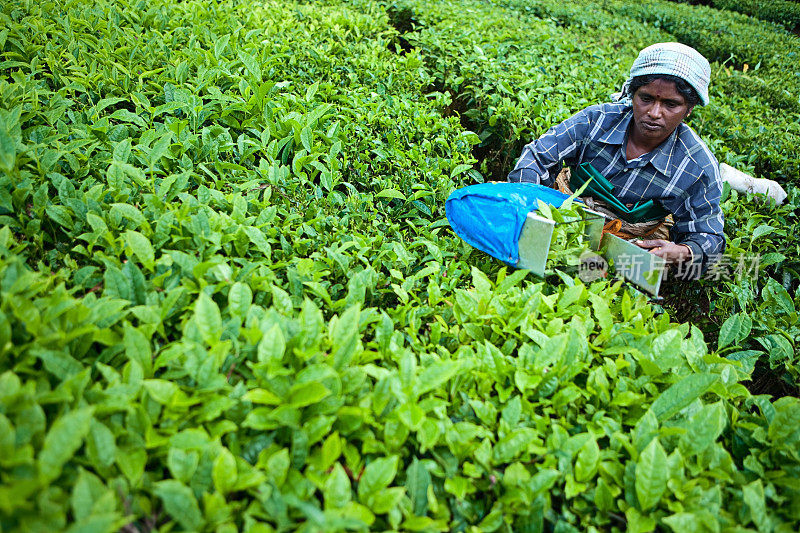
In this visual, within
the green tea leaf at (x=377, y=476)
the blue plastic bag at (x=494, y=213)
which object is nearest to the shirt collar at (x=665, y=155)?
the blue plastic bag at (x=494, y=213)

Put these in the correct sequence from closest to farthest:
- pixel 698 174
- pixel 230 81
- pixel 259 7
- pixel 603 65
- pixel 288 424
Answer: pixel 288 424 → pixel 698 174 → pixel 230 81 → pixel 259 7 → pixel 603 65

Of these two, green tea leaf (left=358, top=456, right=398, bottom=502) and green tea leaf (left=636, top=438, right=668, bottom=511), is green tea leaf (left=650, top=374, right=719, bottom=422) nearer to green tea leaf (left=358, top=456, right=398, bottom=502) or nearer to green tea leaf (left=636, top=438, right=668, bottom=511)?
green tea leaf (left=636, top=438, right=668, bottom=511)

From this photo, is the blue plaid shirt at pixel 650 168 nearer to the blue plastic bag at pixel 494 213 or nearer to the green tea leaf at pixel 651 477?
the blue plastic bag at pixel 494 213

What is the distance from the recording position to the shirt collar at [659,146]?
9.34 ft

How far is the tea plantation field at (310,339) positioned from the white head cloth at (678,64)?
3.08 ft

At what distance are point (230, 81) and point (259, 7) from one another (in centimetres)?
178

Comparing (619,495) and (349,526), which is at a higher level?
(349,526)

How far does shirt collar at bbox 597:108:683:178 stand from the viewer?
2.85 metres

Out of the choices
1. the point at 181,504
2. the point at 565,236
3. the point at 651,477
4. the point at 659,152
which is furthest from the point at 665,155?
the point at 181,504

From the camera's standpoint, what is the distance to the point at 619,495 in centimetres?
141

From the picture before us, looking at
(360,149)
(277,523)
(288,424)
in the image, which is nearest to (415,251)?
(360,149)

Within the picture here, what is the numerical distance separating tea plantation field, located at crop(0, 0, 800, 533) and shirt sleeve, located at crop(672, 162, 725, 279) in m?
0.18

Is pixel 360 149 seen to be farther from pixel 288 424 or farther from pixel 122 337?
pixel 288 424

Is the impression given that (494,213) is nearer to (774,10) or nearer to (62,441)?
(62,441)
